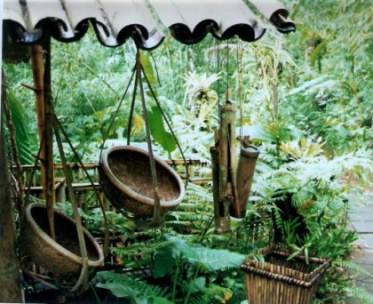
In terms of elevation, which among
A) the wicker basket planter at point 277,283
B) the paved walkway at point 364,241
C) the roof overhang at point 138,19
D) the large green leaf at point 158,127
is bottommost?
the paved walkway at point 364,241

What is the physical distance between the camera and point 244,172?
5.38 feet

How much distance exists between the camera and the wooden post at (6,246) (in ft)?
4.68

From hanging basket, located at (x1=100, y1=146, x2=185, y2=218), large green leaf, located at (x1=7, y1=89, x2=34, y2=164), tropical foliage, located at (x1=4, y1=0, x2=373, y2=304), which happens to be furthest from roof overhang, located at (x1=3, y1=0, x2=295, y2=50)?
large green leaf, located at (x1=7, y1=89, x2=34, y2=164)

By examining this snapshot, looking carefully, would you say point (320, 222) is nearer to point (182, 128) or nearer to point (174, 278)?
point (174, 278)

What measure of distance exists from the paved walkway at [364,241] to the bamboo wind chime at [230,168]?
4.16 ft

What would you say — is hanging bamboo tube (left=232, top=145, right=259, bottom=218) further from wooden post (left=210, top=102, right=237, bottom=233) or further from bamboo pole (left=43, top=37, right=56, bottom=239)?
bamboo pole (left=43, top=37, right=56, bottom=239)

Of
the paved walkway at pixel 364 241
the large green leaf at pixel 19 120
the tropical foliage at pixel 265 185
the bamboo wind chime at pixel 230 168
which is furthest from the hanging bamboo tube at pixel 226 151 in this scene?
the paved walkway at pixel 364 241

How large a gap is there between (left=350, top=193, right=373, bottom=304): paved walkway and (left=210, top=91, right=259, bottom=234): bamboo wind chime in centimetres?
127

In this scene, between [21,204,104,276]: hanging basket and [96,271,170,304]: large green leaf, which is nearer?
[21,204,104,276]: hanging basket

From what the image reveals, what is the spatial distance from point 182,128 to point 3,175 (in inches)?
103

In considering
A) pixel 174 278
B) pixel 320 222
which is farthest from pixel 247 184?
pixel 320 222

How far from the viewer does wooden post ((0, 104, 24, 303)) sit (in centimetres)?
143

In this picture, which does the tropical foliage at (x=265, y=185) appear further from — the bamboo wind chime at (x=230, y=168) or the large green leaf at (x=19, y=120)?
the bamboo wind chime at (x=230, y=168)

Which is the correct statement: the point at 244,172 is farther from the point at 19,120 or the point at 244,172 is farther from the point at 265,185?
the point at 19,120
